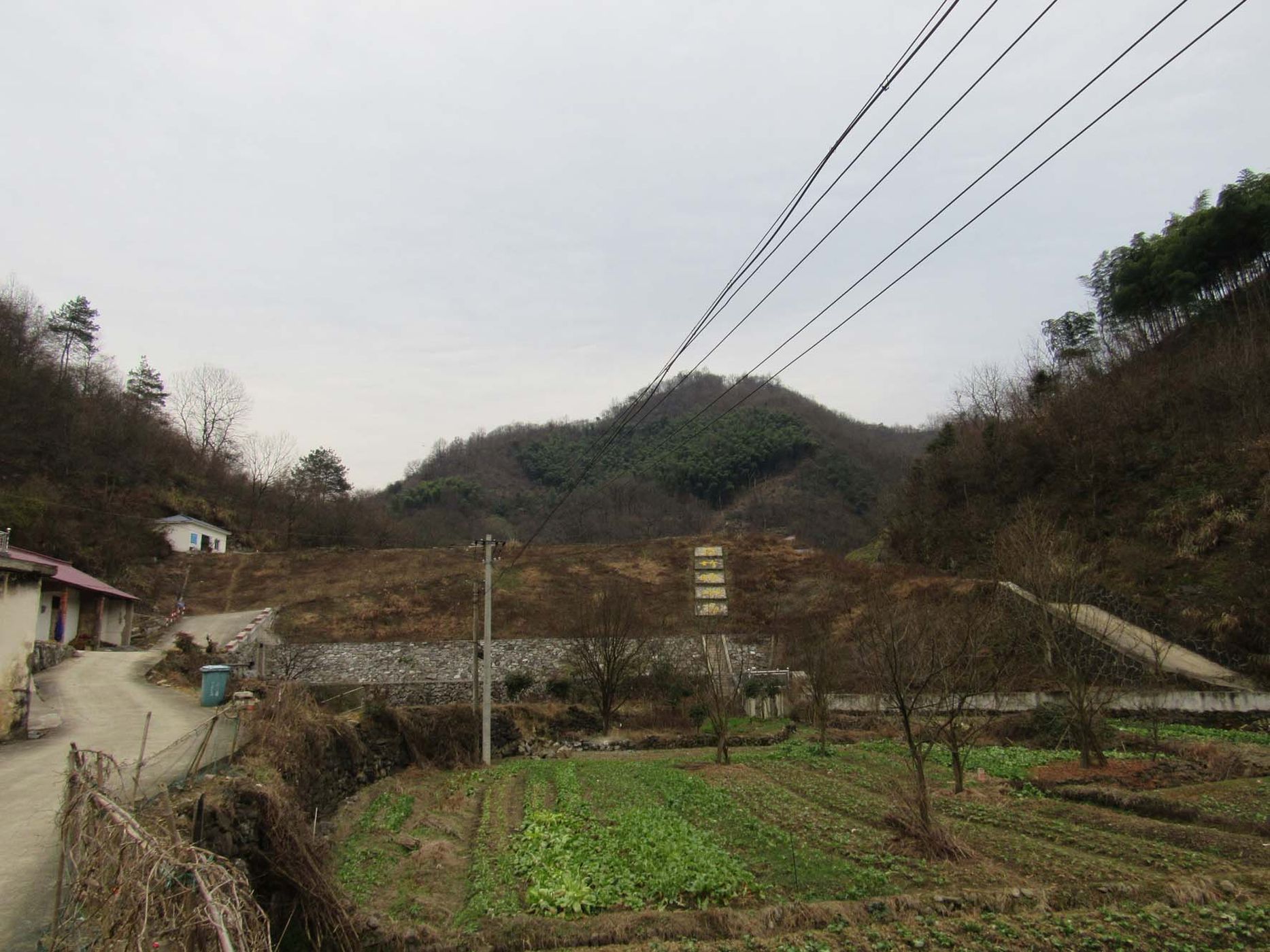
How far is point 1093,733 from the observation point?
16.4m

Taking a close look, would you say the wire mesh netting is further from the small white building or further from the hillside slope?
→ the small white building

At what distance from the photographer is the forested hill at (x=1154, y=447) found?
90.9 feet

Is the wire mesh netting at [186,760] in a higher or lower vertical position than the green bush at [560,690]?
higher

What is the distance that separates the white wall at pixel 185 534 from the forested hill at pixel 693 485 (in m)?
17.9

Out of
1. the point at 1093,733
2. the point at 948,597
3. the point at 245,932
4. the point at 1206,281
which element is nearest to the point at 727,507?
the point at 1206,281

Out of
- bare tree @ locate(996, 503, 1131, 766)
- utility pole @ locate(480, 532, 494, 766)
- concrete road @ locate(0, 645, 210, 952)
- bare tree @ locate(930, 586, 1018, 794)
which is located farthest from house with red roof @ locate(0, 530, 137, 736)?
bare tree @ locate(996, 503, 1131, 766)

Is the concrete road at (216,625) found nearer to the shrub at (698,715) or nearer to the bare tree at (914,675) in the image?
the shrub at (698,715)

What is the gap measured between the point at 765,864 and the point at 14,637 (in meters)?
13.9

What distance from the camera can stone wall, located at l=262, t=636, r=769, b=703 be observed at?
3266 cm

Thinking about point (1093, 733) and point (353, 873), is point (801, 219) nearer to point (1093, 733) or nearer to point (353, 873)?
point (353, 873)

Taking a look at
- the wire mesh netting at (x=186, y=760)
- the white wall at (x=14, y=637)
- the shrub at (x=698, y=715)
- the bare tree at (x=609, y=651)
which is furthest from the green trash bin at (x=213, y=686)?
the shrub at (x=698, y=715)

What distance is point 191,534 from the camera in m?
52.0

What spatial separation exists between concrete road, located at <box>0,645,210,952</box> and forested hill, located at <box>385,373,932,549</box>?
150 ft

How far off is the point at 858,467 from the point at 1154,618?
57075 millimetres
